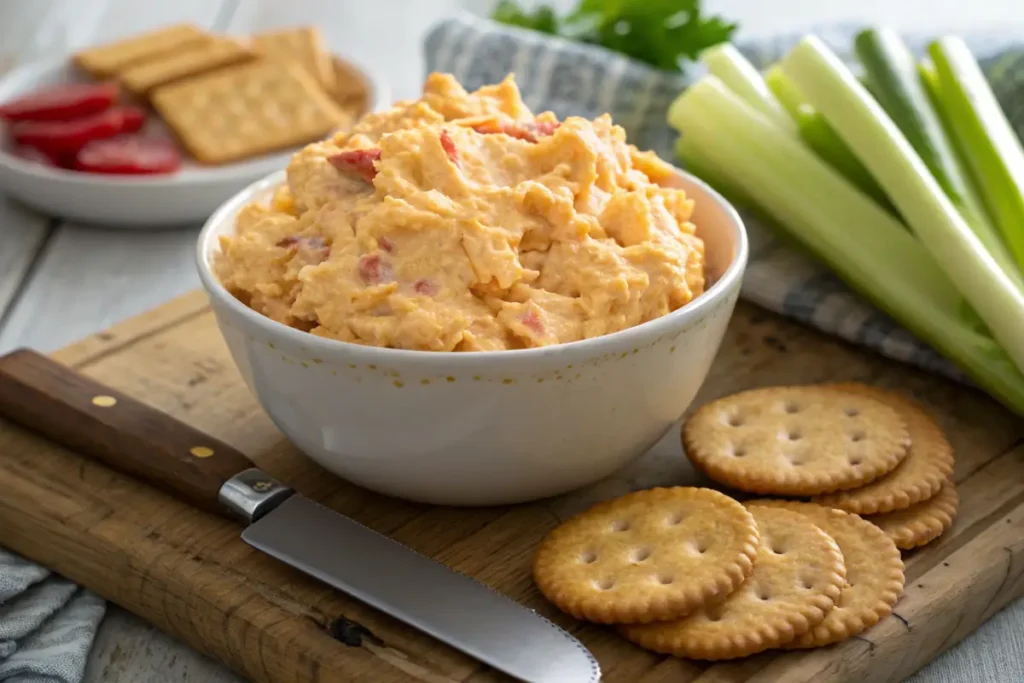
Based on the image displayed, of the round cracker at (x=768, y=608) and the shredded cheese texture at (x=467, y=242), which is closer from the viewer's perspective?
the round cracker at (x=768, y=608)

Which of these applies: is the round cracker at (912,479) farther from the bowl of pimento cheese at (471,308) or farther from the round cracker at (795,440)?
the bowl of pimento cheese at (471,308)

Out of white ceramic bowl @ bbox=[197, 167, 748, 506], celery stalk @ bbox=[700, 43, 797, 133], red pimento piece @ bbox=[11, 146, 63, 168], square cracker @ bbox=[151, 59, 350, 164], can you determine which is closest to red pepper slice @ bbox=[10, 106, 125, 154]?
red pimento piece @ bbox=[11, 146, 63, 168]

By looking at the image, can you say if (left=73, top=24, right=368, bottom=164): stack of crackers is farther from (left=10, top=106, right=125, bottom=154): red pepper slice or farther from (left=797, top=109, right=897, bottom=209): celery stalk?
(left=797, top=109, right=897, bottom=209): celery stalk

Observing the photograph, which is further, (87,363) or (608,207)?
(87,363)

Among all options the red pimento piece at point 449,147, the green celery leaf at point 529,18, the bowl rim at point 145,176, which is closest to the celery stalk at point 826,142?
the green celery leaf at point 529,18

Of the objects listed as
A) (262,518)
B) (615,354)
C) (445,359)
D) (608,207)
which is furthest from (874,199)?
(262,518)

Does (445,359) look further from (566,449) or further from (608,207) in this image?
(608,207)

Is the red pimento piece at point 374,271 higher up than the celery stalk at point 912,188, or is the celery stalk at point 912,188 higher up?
the red pimento piece at point 374,271
